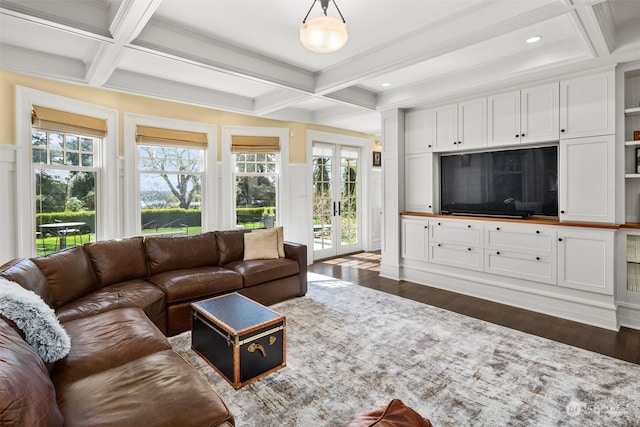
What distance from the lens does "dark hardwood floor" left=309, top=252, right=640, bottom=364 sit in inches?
110

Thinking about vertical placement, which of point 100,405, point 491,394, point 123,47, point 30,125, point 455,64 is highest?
point 455,64

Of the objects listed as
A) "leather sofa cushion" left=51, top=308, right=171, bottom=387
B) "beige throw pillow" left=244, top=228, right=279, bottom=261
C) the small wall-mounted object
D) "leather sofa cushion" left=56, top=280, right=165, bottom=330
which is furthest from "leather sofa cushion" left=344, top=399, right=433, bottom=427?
the small wall-mounted object

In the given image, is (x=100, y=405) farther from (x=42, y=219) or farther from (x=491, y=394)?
(x=42, y=219)

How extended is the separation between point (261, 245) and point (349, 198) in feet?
10.1

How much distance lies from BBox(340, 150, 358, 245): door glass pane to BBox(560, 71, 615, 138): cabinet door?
384 cm

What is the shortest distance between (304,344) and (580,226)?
295 cm

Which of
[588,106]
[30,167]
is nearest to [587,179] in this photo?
[588,106]

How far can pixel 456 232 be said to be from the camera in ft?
14.0

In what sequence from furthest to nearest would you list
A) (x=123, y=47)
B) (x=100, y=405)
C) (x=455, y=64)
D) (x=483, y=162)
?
1. (x=483, y=162)
2. (x=455, y=64)
3. (x=123, y=47)
4. (x=100, y=405)

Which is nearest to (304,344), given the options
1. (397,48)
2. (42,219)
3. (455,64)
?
(397,48)

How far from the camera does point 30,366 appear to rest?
1.24 metres

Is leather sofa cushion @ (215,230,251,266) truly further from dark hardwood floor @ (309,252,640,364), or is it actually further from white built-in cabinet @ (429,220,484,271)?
white built-in cabinet @ (429,220,484,271)

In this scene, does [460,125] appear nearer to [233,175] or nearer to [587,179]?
[587,179]

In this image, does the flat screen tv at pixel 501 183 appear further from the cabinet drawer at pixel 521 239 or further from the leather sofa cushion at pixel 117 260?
the leather sofa cushion at pixel 117 260
